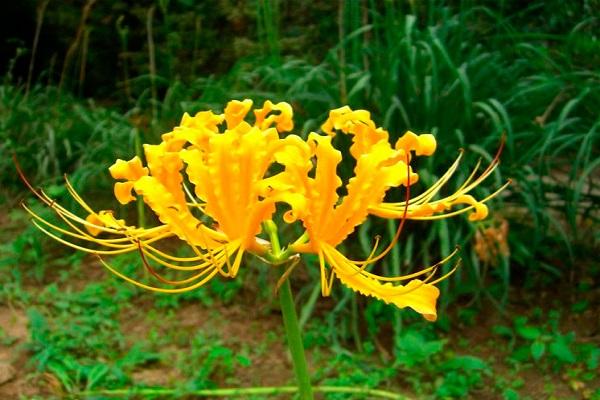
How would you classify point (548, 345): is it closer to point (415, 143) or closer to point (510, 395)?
point (510, 395)

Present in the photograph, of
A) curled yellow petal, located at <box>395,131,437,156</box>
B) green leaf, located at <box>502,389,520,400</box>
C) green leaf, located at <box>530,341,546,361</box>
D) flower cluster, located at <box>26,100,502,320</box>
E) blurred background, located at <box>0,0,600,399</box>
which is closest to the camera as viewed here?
flower cluster, located at <box>26,100,502,320</box>

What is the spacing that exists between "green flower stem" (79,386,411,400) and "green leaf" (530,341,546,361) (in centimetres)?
45

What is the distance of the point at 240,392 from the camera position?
2.90 metres

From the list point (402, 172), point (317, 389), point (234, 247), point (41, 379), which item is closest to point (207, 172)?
point (234, 247)

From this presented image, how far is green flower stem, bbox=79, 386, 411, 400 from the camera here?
2.88m

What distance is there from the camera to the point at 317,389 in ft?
9.60

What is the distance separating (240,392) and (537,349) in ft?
3.24

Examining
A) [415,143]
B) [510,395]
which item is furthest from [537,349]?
[415,143]

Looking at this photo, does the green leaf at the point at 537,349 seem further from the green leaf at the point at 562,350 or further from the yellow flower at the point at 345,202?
the yellow flower at the point at 345,202

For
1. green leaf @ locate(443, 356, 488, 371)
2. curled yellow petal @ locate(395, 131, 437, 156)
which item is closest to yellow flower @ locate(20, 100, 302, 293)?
curled yellow petal @ locate(395, 131, 437, 156)

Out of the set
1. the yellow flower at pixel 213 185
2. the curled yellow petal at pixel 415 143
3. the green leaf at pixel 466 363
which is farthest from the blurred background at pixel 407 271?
the yellow flower at pixel 213 185

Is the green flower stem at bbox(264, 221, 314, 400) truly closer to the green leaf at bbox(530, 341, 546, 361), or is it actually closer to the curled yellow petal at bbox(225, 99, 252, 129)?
the curled yellow petal at bbox(225, 99, 252, 129)

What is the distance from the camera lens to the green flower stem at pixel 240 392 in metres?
2.88

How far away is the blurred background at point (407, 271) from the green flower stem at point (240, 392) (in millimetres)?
34
